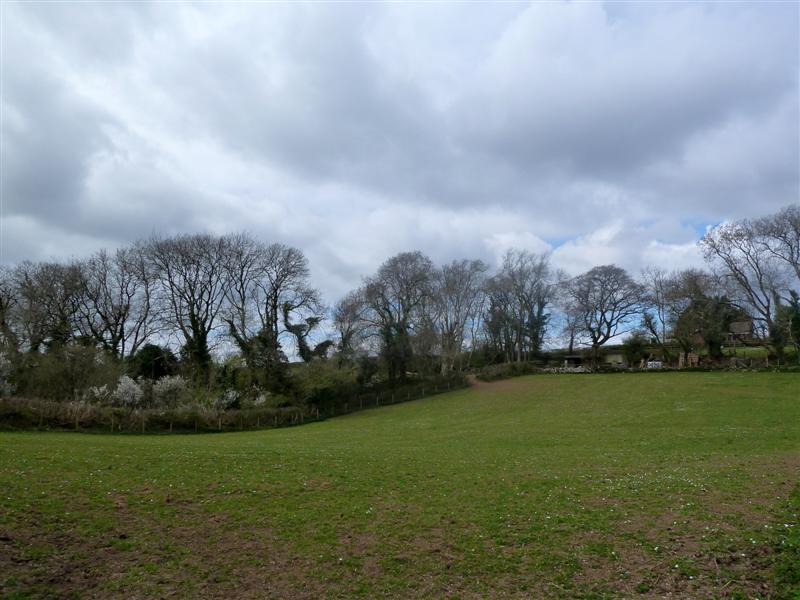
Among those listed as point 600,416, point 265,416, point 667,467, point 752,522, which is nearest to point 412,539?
point 752,522

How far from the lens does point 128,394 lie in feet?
150

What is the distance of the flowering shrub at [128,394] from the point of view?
45.2m

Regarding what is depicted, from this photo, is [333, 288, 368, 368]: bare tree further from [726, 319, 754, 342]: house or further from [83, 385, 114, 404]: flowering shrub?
[726, 319, 754, 342]: house

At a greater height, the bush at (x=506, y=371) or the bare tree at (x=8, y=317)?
the bare tree at (x=8, y=317)

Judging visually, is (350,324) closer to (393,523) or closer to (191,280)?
(191,280)

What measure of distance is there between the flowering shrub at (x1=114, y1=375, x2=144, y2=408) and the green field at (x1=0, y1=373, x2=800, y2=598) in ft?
93.6

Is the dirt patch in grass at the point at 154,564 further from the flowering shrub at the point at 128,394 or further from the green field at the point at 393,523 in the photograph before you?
the flowering shrub at the point at 128,394

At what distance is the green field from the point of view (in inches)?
310

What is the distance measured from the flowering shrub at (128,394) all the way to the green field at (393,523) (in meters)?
28.5

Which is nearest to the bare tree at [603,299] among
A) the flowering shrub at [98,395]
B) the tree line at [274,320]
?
the tree line at [274,320]

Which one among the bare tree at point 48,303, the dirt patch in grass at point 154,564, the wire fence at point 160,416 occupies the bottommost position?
the wire fence at point 160,416

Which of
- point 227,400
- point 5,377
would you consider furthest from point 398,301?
point 5,377

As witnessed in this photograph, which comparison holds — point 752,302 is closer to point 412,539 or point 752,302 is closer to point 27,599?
point 412,539

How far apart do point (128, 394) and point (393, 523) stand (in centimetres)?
4335
